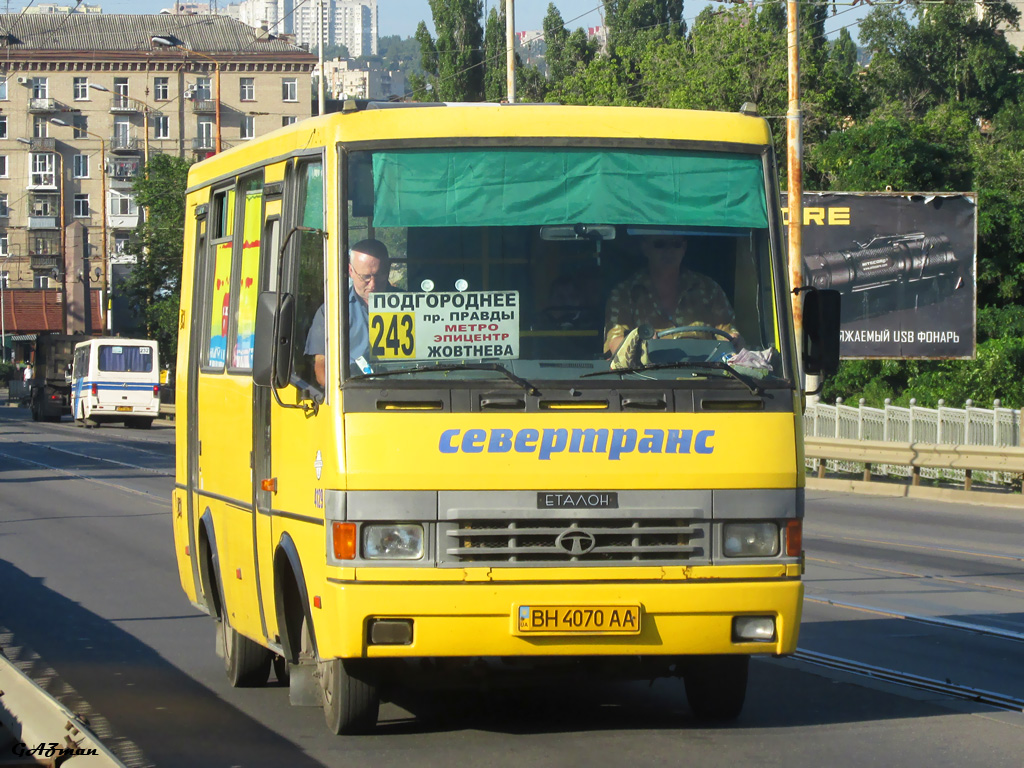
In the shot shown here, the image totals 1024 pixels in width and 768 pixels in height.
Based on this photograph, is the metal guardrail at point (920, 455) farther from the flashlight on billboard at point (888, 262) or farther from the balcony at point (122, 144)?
the balcony at point (122, 144)

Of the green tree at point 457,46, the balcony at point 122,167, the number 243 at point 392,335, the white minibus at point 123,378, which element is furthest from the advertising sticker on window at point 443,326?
the balcony at point 122,167

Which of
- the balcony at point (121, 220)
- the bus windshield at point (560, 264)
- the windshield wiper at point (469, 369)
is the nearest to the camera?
the windshield wiper at point (469, 369)

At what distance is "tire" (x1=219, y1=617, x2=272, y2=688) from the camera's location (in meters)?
7.61

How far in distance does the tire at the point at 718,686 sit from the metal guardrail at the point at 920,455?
12783 mm

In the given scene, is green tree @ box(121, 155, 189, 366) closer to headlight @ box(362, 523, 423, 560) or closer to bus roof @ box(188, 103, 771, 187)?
bus roof @ box(188, 103, 771, 187)

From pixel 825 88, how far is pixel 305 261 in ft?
164

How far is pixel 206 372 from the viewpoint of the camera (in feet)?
25.8

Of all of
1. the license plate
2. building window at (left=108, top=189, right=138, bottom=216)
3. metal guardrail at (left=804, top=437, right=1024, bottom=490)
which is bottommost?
metal guardrail at (left=804, top=437, right=1024, bottom=490)

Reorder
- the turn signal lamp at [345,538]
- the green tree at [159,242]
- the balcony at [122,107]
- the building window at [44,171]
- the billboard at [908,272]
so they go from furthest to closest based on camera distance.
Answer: the building window at [44,171] → the balcony at [122,107] → the green tree at [159,242] → the billboard at [908,272] → the turn signal lamp at [345,538]

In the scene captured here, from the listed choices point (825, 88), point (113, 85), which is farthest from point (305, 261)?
point (113, 85)

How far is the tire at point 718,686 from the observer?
6.49 m

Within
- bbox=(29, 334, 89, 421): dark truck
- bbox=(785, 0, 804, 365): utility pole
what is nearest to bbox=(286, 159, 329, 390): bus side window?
A: bbox=(785, 0, 804, 365): utility pole

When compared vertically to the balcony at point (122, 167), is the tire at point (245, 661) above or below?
below

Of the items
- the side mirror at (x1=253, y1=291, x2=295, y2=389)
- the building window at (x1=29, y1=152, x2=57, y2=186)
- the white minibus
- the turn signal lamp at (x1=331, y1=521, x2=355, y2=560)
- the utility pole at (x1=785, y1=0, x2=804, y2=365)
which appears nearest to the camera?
the turn signal lamp at (x1=331, y1=521, x2=355, y2=560)
